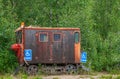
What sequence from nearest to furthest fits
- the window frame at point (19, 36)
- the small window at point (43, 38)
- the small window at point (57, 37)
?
the small window at point (43, 38) → the small window at point (57, 37) → the window frame at point (19, 36)

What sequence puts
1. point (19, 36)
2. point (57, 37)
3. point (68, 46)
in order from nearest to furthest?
point (57, 37), point (68, 46), point (19, 36)

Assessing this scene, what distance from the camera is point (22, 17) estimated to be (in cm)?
2473

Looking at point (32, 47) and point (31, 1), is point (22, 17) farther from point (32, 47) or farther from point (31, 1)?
point (32, 47)

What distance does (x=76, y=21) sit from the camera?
2166cm

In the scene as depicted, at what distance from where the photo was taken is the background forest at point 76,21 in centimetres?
1977

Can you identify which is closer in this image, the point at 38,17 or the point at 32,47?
the point at 32,47

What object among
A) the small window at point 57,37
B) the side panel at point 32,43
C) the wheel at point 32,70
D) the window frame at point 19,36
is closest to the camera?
the wheel at point 32,70

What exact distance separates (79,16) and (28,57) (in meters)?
5.30

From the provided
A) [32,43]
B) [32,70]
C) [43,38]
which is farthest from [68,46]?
[32,70]

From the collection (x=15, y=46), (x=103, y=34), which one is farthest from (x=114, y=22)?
(x=15, y=46)

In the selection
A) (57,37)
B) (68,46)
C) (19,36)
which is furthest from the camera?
(19,36)

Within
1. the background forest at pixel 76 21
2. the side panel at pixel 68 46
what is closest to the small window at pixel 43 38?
the side panel at pixel 68 46

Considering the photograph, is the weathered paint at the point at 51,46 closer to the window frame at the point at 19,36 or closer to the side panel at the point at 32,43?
the side panel at the point at 32,43

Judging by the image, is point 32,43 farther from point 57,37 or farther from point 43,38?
point 57,37
